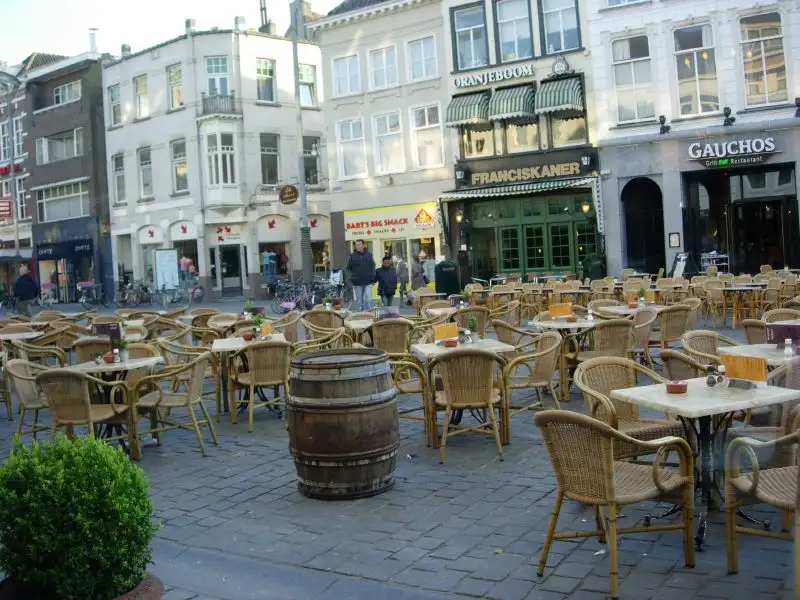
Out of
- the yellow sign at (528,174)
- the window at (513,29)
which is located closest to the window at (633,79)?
the yellow sign at (528,174)

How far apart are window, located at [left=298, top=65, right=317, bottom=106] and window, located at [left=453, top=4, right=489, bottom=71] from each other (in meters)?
11.1

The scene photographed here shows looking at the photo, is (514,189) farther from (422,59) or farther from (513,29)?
(422,59)

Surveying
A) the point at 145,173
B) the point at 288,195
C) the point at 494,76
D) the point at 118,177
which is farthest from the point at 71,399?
the point at 118,177

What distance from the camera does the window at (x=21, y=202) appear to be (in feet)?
155

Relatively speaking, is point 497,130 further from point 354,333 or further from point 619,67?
point 354,333

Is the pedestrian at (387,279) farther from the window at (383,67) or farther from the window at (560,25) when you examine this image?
the window at (383,67)

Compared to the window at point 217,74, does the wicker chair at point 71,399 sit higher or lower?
lower

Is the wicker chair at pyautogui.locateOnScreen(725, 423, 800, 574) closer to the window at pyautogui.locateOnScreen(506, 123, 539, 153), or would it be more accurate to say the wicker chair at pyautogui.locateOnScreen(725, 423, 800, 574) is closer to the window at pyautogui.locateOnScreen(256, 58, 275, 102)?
the window at pyautogui.locateOnScreen(506, 123, 539, 153)

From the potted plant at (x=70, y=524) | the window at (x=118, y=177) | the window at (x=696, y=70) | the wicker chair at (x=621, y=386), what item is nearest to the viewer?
the potted plant at (x=70, y=524)

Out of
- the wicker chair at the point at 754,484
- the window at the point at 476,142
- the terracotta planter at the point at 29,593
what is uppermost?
the window at the point at 476,142

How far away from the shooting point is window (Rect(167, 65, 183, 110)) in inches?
1454

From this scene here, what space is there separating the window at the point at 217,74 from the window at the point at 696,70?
18303mm

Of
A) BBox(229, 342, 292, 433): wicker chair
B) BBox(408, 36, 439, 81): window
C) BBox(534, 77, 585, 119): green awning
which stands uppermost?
BBox(408, 36, 439, 81): window

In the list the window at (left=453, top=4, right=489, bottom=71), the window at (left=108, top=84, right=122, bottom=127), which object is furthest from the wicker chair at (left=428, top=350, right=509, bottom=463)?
the window at (left=108, top=84, right=122, bottom=127)
